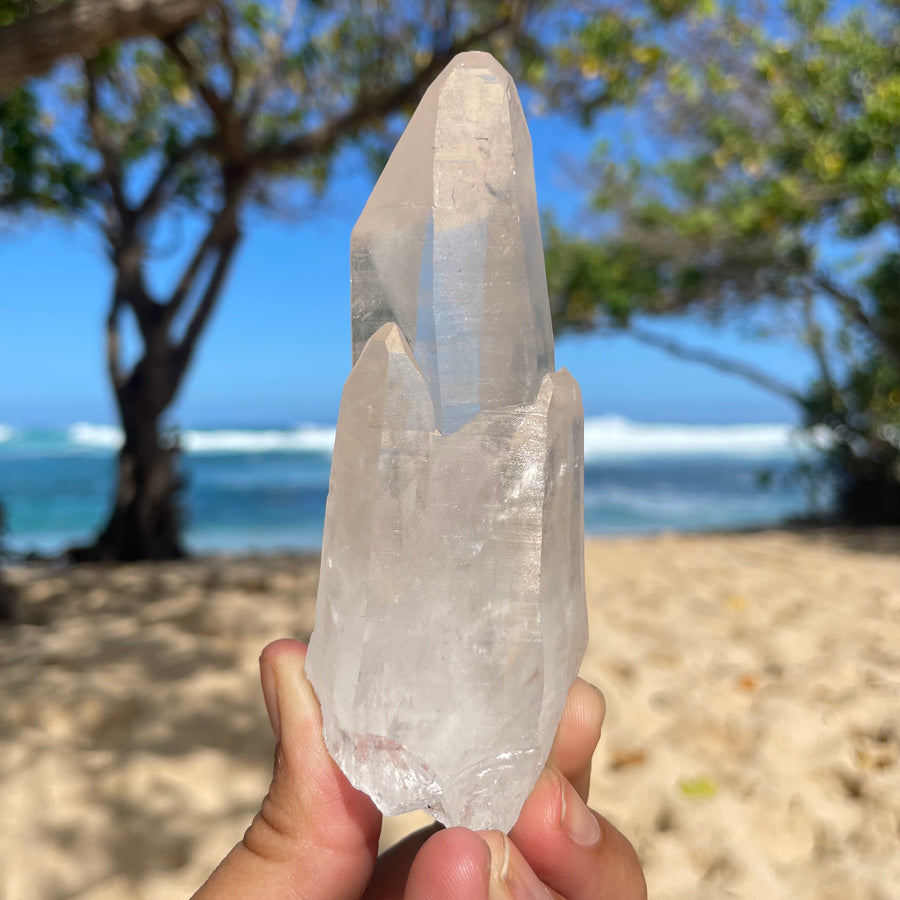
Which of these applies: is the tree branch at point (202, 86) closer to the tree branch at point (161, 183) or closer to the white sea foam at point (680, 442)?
the tree branch at point (161, 183)

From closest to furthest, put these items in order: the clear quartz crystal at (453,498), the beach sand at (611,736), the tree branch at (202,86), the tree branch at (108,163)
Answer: the clear quartz crystal at (453,498)
the beach sand at (611,736)
the tree branch at (202,86)
the tree branch at (108,163)

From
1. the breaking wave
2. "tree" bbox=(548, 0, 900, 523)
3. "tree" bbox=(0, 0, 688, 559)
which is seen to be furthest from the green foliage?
the breaking wave

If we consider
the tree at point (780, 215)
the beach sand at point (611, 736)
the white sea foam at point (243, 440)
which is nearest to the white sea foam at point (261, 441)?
the white sea foam at point (243, 440)

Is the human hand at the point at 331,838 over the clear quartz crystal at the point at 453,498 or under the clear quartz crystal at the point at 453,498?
under

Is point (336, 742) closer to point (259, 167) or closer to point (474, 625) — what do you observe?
point (474, 625)

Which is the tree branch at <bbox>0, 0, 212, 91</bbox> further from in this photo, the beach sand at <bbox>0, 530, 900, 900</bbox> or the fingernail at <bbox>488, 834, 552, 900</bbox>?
the fingernail at <bbox>488, 834, 552, 900</bbox>

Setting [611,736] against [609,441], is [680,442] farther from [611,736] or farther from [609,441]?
[611,736]

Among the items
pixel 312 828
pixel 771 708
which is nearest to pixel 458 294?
pixel 312 828
